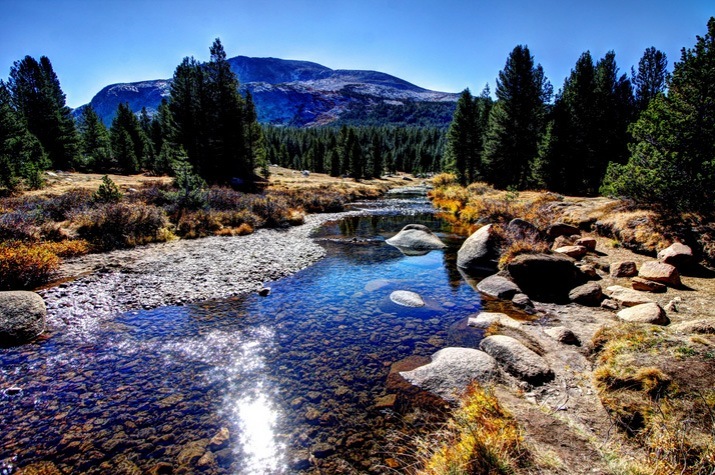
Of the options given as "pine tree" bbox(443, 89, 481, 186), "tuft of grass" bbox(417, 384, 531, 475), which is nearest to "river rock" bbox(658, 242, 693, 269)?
"tuft of grass" bbox(417, 384, 531, 475)

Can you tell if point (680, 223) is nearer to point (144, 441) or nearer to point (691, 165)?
point (691, 165)

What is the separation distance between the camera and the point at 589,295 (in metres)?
11.3

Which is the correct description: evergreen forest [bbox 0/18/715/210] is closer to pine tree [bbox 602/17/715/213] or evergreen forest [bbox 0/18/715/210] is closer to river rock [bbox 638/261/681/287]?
pine tree [bbox 602/17/715/213]

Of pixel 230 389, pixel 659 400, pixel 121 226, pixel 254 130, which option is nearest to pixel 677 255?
pixel 659 400

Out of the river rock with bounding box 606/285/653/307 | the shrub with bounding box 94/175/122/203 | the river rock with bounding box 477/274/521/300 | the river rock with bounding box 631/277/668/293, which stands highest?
the shrub with bounding box 94/175/122/203

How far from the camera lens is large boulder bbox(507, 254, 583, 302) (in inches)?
494

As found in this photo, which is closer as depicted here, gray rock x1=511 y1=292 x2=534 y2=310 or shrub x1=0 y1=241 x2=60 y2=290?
shrub x1=0 y1=241 x2=60 y2=290

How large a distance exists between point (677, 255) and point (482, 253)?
7.13 m

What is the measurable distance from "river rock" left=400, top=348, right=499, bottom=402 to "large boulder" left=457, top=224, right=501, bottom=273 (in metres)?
9.12

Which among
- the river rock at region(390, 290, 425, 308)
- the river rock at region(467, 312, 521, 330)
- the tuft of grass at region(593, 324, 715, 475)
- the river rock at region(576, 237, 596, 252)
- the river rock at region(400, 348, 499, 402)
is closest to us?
the tuft of grass at region(593, 324, 715, 475)

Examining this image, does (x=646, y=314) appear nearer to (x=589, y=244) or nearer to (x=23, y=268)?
(x=589, y=244)

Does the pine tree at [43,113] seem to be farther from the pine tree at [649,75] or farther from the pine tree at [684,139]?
the pine tree at [649,75]

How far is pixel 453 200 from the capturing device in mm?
39625

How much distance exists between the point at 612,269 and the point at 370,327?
34.2ft
